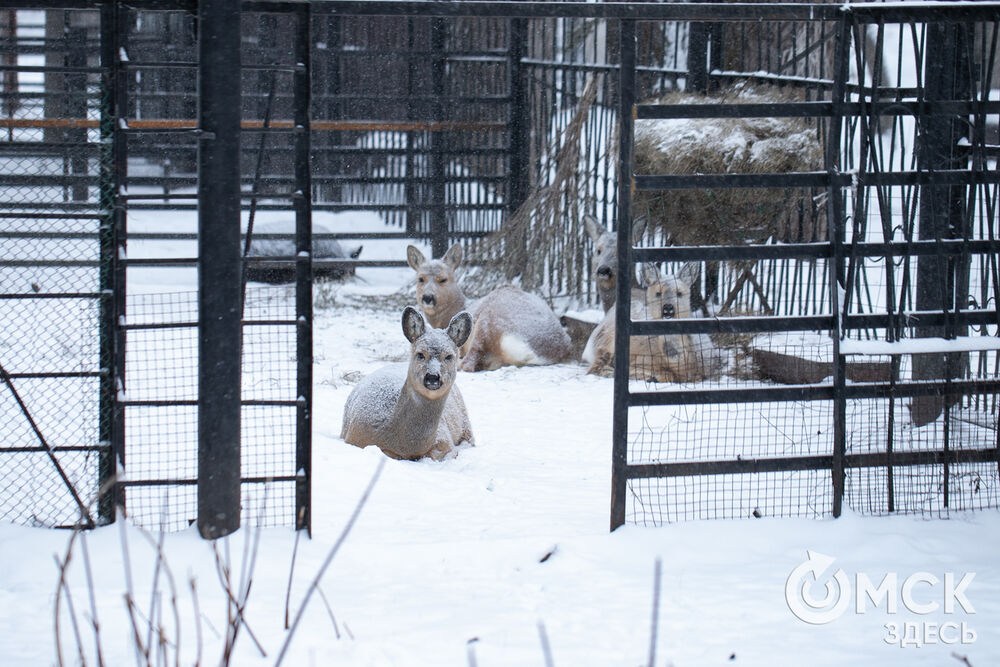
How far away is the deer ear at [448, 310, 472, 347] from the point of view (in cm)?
696

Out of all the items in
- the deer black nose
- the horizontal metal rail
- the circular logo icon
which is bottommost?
the circular logo icon

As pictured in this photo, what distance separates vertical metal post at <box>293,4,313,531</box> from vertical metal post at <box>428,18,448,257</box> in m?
8.94

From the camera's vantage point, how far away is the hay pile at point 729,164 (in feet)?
28.6

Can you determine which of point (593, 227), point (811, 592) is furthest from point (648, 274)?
point (811, 592)

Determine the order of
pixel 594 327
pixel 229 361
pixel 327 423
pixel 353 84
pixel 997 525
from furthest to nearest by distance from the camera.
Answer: pixel 353 84 → pixel 594 327 → pixel 327 423 → pixel 997 525 → pixel 229 361

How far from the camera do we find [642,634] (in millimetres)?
3830

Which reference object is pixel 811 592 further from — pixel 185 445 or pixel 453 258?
pixel 453 258

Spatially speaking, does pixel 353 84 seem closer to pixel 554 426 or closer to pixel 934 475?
pixel 554 426

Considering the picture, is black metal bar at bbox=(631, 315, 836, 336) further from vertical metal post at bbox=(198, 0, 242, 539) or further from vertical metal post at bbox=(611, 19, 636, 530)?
vertical metal post at bbox=(198, 0, 242, 539)

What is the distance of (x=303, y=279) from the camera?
15.2ft

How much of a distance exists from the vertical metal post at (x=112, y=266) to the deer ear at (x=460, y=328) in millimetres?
2692

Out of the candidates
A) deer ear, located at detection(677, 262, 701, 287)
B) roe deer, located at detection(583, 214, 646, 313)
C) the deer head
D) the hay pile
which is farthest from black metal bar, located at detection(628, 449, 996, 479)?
roe deer, located at detection(583, 214, 646, 313)

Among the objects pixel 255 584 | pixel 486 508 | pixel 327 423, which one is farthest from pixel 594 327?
pixel 255 584

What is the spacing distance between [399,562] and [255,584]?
2.05 feet
